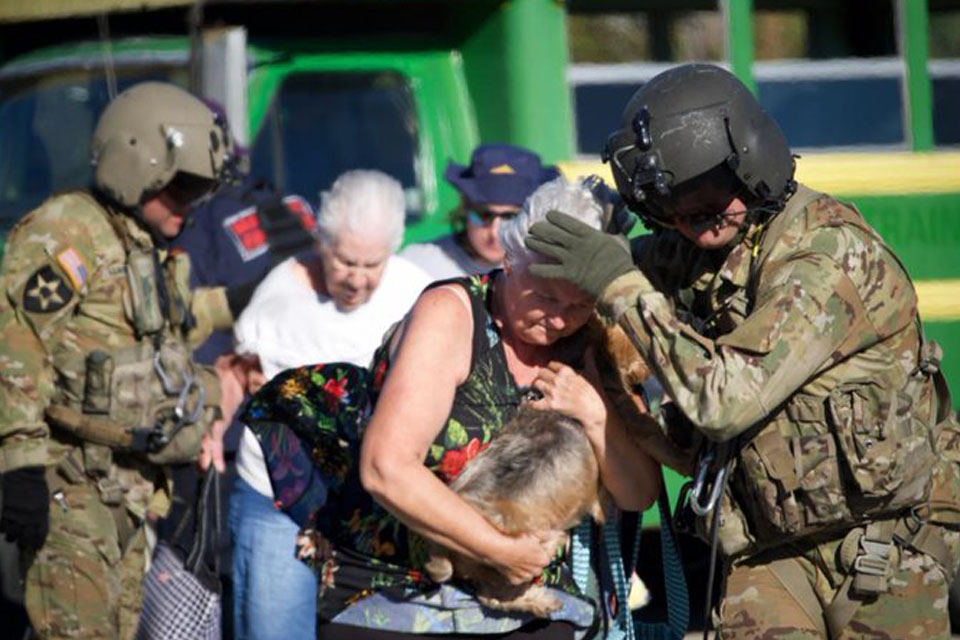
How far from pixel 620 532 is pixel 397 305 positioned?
1655 mm

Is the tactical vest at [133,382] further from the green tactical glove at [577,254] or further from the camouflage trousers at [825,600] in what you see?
the camouflage trousers at [825,600]

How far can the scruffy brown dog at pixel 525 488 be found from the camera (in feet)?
12.4

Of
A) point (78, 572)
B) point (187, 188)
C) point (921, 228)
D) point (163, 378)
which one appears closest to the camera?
point (78, 572)

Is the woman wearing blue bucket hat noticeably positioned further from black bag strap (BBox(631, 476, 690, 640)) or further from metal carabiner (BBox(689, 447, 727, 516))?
metal carabiner (BBox(689, 447, 727, 516))

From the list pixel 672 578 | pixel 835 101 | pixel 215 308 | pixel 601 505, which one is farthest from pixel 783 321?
pixel 835 101

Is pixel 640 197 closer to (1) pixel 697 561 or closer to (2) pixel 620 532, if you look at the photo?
(2) pixel 620 532

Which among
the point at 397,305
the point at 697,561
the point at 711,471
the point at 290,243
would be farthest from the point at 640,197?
the point at 697,561

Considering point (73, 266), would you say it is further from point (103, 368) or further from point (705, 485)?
point (705, 485)

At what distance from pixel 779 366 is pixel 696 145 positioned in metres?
0.53

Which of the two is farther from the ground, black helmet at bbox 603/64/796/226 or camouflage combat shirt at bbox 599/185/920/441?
black helmet at bbox 603/64/796/226

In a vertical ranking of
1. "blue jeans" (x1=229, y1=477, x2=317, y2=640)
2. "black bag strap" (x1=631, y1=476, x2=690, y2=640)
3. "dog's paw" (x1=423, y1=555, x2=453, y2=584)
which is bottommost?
"blue jeans" (x1=229, y1=477, x2=317, y2=640)

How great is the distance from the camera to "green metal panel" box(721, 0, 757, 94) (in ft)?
23.2

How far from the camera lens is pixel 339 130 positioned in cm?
713

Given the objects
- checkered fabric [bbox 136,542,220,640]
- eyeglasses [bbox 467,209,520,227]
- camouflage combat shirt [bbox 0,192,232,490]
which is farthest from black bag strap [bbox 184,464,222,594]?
eyeglasses [bbox 467,209,520,227]
